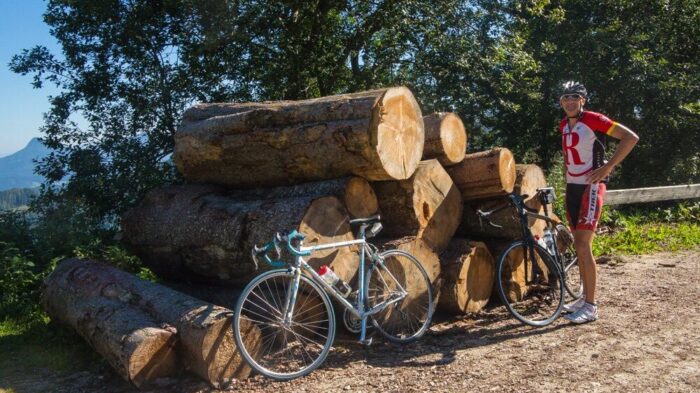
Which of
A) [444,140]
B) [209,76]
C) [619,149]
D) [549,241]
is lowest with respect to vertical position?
[549,241]

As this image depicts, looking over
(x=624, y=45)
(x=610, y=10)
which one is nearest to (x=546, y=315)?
(x=624, y=45)

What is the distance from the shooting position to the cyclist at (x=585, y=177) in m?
5.37

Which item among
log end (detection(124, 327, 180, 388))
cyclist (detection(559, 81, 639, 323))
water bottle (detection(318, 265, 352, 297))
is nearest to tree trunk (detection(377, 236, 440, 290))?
water bottle (detection(318, 265, 352, 297))

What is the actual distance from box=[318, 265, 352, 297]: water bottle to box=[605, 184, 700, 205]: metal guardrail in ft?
21.2

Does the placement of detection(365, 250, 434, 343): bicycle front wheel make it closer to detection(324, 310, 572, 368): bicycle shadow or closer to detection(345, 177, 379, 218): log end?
detection(324, 310, 572, 368): bicycle shadow

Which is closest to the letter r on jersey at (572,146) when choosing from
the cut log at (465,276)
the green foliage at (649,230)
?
the cut log at (465,276)

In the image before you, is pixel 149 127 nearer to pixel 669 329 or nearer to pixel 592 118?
pixel 592 118

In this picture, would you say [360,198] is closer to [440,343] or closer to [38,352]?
[440,343]

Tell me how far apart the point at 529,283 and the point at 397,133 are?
1961 millimetres

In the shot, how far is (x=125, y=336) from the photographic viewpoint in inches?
175

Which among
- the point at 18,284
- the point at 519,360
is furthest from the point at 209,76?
the point at 519,360

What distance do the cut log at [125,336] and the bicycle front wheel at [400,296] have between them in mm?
1591

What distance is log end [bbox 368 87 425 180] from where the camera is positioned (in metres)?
5.15

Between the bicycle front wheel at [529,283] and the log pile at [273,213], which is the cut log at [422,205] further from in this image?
the bicycle front wheel at [529,283]
